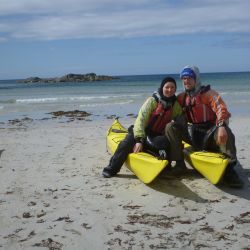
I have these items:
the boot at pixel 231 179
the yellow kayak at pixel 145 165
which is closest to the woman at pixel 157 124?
the yellow kayak at pixel 145 165

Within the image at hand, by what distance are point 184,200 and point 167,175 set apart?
0.85 metres

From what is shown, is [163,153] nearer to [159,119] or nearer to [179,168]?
[179,168]

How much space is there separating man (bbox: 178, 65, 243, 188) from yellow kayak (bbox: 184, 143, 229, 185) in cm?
15

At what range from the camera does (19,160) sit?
22.8 ft

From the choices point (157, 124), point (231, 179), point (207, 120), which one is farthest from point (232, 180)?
point (157, 124)

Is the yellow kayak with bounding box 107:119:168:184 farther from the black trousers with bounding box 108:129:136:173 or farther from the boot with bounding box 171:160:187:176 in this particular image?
the boot with bounding box 171:160:187:176

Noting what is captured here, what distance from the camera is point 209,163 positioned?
4.94m

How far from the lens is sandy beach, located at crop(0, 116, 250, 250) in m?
3.68

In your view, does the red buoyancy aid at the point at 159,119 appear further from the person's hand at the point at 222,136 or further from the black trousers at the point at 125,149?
the person's hand at the point at 222,136

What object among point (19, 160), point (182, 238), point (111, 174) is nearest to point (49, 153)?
point (19, 160)

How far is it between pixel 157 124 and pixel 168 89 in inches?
19.5

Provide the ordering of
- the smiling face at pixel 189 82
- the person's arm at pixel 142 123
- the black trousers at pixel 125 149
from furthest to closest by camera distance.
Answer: the black trousers at pixel 125 149
the person's arm at pixel 142 123
the smiling face at pixel 189 82

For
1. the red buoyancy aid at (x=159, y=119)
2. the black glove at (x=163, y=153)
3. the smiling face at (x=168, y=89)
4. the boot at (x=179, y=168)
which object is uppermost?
the smiling face at (x=168, y=89)

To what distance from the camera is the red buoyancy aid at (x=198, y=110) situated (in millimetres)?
5247
